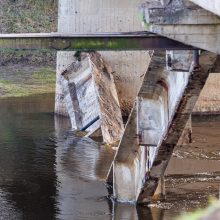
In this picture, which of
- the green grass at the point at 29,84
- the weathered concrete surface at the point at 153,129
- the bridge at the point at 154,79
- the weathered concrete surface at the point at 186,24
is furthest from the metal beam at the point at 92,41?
the green grass at the point at 29,84

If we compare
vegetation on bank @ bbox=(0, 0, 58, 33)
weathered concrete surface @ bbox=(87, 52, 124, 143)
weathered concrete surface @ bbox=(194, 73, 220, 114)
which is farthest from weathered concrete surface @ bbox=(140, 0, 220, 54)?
vegetation on bank @ bbox=(0, 0, 58, 33)

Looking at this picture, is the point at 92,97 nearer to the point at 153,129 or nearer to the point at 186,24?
the point at 153,129

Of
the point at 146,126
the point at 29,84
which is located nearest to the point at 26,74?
the point at 29,84

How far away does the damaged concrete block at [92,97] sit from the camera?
19109mm

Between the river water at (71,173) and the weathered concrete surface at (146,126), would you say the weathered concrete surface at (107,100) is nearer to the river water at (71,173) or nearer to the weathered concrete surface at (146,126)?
the river water at (71,173)

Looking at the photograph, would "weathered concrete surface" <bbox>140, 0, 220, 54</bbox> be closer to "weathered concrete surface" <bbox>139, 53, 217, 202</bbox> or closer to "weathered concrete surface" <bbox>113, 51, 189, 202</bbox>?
"weathered concrete surface" <bbox>139, 53, 217, 202</bbox>

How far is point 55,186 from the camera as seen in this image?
504 inches

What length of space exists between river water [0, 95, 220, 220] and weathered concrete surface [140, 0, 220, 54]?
3847 millimetres

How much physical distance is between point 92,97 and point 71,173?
6.33m

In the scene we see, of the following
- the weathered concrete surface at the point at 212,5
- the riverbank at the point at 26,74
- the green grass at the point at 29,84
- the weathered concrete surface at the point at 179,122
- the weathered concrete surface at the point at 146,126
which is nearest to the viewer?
the weathered concrete surface at the point at 212,5

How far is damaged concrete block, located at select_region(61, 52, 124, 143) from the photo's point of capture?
19109 mm

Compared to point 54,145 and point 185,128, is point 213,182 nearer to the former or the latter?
point 185,128

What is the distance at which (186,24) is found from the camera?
7566 millimetres

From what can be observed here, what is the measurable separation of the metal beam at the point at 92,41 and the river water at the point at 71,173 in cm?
378
